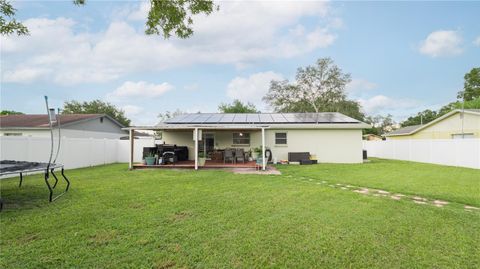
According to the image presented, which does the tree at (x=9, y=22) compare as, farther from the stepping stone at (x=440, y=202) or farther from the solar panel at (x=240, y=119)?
the stepping stone at (x=440, y=202)

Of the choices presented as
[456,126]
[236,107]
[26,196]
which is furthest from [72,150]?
[236,107]

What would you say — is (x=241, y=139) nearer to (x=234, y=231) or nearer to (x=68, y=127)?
(x=234, y=231)

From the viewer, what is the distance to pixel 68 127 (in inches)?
676

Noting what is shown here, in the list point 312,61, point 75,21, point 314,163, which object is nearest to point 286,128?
point 314,163

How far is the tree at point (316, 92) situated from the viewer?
28.6 m

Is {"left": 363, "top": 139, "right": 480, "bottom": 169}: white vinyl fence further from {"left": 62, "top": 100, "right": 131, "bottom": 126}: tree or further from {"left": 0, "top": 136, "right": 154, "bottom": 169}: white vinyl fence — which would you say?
{"left": 62, "top": 100, "right": 131, "bottom": 126}: tree

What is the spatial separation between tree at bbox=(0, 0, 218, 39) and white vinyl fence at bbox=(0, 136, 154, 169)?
197 inches

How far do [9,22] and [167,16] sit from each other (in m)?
4.07

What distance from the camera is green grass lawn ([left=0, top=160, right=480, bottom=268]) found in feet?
8.48

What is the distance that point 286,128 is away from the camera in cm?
1338

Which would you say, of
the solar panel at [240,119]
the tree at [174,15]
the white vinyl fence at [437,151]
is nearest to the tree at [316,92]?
the white vinyl fence at [437,151]

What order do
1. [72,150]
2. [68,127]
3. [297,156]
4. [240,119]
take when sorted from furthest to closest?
1. [68,127]
2. [240,119]
3. [297,156]
4. [72,150]

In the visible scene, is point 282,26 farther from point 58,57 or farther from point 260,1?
point 58,57

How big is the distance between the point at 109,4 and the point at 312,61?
26670 mm
